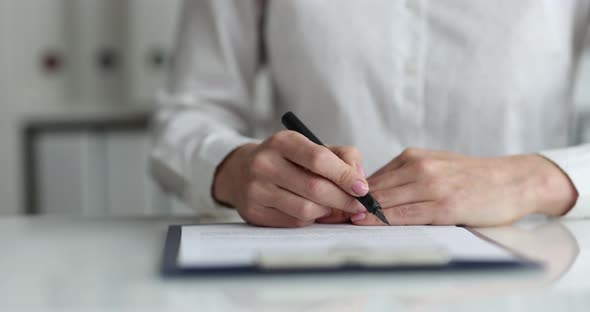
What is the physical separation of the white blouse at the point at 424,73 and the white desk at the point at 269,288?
46 cm

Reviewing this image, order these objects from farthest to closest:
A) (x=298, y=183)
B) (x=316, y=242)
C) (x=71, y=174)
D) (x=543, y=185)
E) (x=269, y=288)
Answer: (x=71, y=174)
(x=543, y=185)
(x=298, y=183)
(x=316, y=242)
(x=269, y=288)

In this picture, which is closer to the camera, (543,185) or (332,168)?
(332,168)

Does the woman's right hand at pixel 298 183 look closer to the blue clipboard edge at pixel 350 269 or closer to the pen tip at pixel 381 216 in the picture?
the pen tip at pixel 381 216

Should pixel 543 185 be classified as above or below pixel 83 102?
above

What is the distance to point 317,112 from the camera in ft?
3.96

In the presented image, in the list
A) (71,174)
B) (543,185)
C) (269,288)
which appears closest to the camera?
(269,288)

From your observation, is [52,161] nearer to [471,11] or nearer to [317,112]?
[317,112]

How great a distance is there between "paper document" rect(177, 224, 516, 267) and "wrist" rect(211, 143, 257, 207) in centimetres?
9

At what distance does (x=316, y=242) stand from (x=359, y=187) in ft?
0.30

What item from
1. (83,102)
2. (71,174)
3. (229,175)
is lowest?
(71,174)

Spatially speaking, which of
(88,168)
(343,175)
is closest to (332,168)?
(343,175)

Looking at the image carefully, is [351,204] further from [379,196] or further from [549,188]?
[549,188]

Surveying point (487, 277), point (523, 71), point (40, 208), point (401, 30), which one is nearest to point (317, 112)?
point (401, 30)

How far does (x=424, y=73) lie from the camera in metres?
1.16
